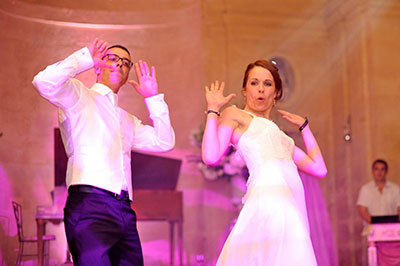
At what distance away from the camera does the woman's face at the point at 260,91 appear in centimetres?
328

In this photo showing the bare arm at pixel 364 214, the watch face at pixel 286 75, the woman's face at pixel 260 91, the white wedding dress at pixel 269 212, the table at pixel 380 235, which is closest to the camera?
the white wedding dress at pixel 269 212

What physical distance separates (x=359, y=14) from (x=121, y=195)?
759 cm

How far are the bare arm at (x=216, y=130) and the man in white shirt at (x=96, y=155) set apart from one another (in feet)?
1.55

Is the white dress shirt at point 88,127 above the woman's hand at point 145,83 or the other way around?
the other way around

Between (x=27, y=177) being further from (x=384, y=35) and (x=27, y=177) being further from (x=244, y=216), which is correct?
(x=384, y=35)

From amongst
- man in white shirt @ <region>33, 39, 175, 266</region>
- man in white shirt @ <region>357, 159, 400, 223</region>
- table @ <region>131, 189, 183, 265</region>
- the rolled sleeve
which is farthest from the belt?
man in white shirt @ <region>357, 159, 400, 223</region>

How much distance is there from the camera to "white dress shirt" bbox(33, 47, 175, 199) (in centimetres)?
312

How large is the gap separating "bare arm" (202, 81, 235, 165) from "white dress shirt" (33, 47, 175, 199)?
47 cm

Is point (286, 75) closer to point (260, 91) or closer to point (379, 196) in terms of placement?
point (379, 196)

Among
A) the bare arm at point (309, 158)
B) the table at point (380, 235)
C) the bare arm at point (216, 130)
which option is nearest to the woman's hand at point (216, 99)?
the bare arm at point (216, 130)

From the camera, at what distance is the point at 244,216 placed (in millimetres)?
3002

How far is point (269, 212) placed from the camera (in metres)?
2.99

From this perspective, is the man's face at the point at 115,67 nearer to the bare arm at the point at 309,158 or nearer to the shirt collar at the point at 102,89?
the shirt collar at the point at 102,89

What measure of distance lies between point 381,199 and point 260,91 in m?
5.53
